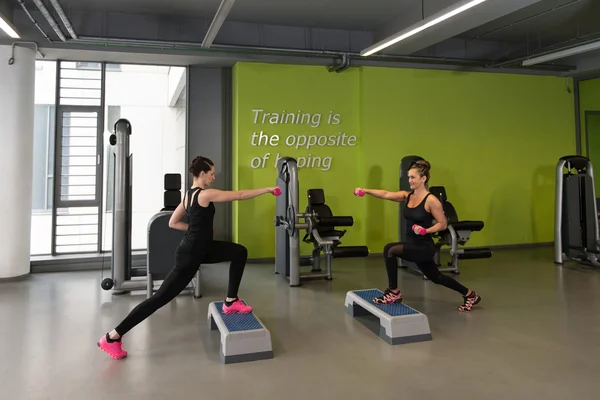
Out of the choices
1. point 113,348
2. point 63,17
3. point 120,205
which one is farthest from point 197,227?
point 63,17

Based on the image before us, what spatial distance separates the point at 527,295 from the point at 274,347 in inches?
119

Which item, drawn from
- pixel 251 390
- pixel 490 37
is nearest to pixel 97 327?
pixel 251 390

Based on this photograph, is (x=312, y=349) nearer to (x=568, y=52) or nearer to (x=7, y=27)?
(x=7, y=27)

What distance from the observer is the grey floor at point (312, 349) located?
264 centimetres

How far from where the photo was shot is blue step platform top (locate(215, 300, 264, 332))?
3.14 meters

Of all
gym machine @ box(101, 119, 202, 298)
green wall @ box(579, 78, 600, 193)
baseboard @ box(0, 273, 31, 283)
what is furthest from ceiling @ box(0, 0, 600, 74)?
baseboard @ box(0, 273, 31, 283)

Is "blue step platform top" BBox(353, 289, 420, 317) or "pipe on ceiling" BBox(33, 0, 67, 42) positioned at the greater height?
"pipe on ceiling" BBox(33, 0, 67, 42)

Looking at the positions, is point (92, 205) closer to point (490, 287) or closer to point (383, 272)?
point (383, 272)

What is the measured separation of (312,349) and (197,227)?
49.1 inches

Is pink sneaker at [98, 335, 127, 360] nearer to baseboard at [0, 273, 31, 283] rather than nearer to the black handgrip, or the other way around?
the black handgrip

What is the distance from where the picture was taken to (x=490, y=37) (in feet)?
25.0

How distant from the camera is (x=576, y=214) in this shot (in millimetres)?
6402

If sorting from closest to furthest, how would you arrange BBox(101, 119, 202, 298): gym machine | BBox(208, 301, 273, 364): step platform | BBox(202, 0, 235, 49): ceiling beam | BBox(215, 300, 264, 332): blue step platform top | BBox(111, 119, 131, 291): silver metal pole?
BBox(208, 301, 273, 364): step platform
BBox(215, 300, 264, 332): blue step platform top
BBox(202, 0, 235, 49): ceiling beam
BBox(101, 119, 202, 298): gym machine
BBox(111, 119, 131, 291): silver metal pole

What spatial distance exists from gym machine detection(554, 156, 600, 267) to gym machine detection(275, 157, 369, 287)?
10.5ft
